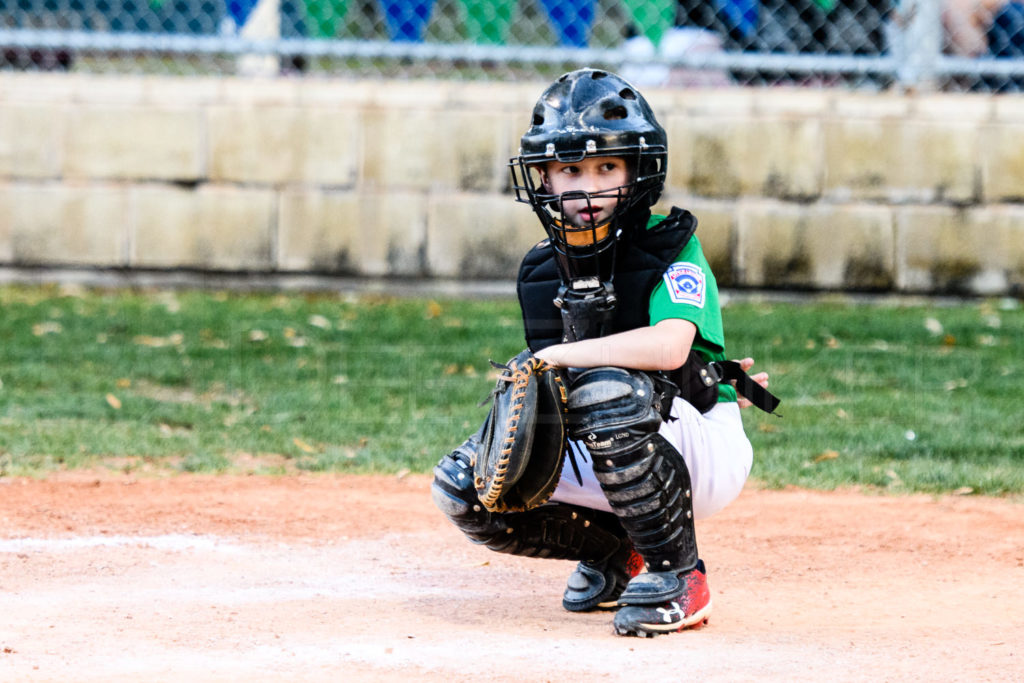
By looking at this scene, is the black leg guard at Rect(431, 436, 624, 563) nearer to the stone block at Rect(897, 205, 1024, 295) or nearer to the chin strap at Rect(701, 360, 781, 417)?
the chin strap at Rect(701, 360, 781, 417)

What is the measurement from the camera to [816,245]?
330 inches

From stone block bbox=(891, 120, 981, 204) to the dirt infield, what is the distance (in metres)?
3.97

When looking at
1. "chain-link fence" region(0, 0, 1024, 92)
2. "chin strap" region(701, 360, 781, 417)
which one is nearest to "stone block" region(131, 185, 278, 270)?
"chain-link fence" region(0, 0, 1024, 92)

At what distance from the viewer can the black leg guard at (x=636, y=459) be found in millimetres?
3029

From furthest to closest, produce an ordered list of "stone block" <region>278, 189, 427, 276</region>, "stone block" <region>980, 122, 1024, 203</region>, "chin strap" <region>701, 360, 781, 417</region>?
"stone block" <region>278, 189, 427, 276</region> → "stone block" <region>980, 122, 1024, 203</region> → "chin strap" <region>701, 360, 781, 417</region>

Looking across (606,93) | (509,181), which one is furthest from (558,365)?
(509,181)

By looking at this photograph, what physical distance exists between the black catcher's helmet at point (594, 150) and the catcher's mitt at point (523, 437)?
0.30m

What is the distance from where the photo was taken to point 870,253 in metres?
8.37

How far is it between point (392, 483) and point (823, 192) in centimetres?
426

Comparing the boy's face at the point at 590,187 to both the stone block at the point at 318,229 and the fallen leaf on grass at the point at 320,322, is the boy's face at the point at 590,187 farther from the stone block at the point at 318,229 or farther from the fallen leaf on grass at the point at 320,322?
the stone block at the point at 318,229

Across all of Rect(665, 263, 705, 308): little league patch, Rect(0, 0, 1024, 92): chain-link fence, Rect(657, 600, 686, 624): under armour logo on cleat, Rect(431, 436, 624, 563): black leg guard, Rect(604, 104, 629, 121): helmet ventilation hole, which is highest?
Rect(0, 0, 1024, 92): chain-link fence

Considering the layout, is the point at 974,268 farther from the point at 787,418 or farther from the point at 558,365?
the point at 558,365

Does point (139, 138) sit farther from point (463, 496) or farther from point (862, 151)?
point (463, 496)

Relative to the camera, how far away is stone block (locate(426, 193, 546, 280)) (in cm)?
842
